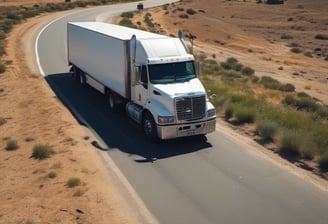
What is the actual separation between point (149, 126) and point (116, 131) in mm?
1865

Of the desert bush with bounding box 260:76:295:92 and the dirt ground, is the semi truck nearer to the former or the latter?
the dirt ground

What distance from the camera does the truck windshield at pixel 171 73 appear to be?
56.6 ft

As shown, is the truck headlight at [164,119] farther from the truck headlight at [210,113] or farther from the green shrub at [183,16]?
the green shrub at [183,16]

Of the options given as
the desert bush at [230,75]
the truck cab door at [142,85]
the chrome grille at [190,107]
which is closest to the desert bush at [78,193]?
the chrome grille at [190,107]

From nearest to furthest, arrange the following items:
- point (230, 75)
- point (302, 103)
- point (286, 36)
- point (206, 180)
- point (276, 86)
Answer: point (206, 180), point (302, 103), point (276, 86), point (230, 75), point (286, 36)

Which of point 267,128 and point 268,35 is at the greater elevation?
point 267,128

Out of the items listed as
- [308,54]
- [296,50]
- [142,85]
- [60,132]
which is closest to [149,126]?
[142,85]

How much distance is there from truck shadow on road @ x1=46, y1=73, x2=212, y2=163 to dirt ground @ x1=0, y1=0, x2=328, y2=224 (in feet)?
1.98

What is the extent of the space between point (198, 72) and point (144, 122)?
2.97 m

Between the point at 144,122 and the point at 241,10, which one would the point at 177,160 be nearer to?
the point at 144,122

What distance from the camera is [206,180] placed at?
13.6 m

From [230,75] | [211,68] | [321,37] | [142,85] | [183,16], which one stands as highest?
[142,85]

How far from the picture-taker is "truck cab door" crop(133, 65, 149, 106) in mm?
17344

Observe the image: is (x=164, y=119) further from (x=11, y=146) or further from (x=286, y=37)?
(x=286, y=37)
